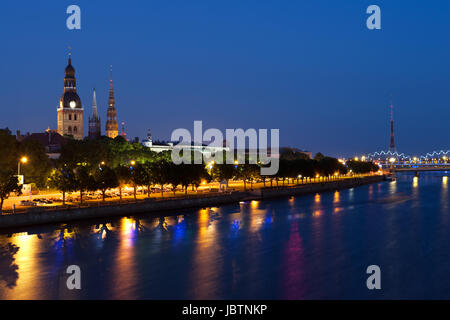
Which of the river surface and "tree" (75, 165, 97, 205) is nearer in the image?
the river surface

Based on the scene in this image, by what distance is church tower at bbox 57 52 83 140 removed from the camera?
5423 inches

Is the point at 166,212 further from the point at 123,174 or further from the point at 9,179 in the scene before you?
the point at 9,179

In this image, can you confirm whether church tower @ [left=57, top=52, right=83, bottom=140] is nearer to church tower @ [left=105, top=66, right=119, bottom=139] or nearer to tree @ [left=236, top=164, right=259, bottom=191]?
church tower @ [left=105, top=66, right=119, bottom=139]

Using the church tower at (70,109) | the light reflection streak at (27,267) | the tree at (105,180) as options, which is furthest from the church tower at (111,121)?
the light reflection streak at (27,267)

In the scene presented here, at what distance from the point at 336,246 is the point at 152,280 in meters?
13.8

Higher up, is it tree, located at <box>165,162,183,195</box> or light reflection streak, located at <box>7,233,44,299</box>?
tree, located at <box>165,162,183,195</box>

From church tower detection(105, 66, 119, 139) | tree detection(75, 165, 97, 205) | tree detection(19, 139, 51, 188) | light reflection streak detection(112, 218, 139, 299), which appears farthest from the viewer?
church tower detection(105, 66, 119, 139)

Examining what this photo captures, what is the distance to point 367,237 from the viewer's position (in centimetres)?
3659

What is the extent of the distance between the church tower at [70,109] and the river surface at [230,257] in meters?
101

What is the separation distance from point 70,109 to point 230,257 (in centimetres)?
11897

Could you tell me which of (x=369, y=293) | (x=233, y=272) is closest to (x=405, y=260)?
(x=369, y=293)

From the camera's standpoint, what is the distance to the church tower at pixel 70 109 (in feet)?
452

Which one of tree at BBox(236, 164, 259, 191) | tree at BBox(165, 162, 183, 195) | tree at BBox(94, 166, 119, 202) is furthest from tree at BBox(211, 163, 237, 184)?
tree at BBox(94, 166, 119, 202)

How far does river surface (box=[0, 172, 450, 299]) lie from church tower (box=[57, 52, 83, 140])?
10075cm
